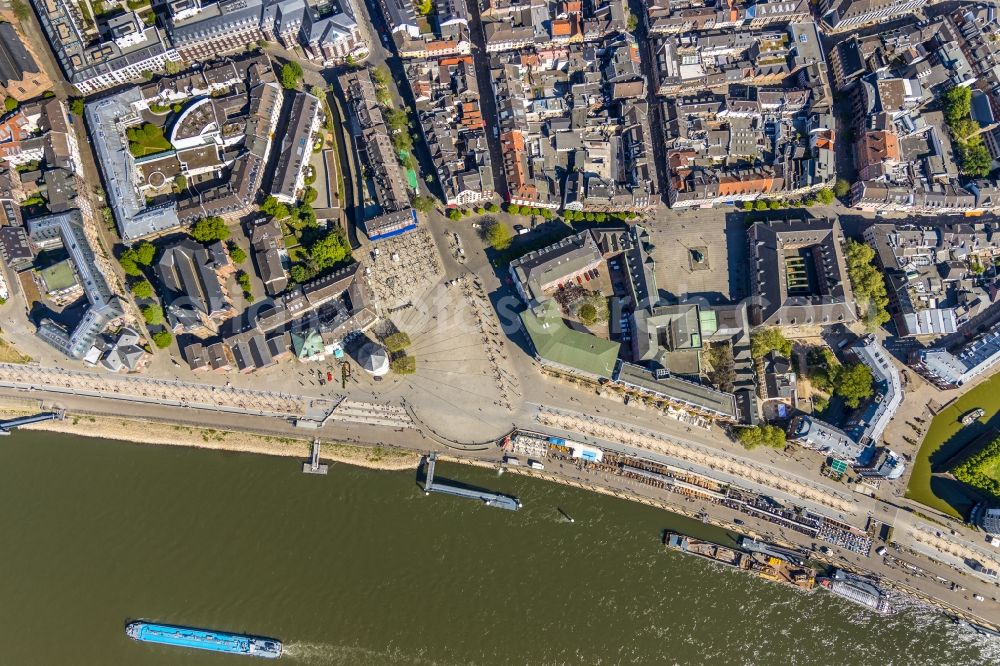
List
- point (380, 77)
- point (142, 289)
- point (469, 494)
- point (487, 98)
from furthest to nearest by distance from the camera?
point (487, 98) → point (380, 77) → point (469, 494) → point (142, 289)

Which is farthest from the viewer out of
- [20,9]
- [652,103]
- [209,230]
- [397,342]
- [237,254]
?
[652,103]

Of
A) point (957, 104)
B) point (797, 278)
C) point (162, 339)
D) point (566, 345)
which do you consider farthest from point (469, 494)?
point (957, 104)

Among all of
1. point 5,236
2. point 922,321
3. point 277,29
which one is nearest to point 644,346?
point 922,321

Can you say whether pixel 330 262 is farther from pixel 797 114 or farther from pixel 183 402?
pixel 797 114

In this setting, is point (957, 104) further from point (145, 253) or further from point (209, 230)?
point (145, 253)

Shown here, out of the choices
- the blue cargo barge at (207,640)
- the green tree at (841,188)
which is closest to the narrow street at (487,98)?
the green tree at (841,188)

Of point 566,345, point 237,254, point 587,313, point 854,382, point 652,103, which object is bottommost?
point 854,382
